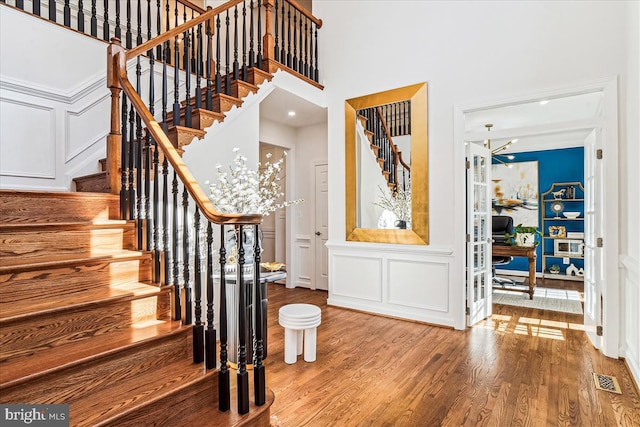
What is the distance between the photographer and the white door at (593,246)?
311 cm

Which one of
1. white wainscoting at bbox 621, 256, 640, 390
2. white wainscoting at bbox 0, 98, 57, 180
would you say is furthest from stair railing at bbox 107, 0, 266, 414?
white wainscoting at bbox 621, 256, 640, 390

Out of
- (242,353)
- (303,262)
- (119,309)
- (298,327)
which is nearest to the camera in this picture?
(242,353)

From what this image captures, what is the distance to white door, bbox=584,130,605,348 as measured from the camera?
10.2 feet

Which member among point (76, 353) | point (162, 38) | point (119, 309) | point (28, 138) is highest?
point (162, 38)

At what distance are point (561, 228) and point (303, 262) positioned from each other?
4810 mm

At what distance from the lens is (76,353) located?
1570 mm

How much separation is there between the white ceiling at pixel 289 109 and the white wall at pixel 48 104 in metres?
1.83

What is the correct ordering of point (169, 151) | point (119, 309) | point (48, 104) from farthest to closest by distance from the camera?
point (48, 104) < point (169, 151) < point (119, 309)

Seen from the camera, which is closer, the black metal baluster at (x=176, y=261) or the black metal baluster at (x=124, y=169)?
the black metal baluster at (x=176, y=261)

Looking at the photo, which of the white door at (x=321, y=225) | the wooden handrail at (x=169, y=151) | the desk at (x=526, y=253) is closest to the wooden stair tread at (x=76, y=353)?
the wooden handrail at (x=169, y=151)

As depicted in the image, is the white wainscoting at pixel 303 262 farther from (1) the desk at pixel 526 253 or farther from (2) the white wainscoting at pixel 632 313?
(2) the white wainscoting at pixel 632 313

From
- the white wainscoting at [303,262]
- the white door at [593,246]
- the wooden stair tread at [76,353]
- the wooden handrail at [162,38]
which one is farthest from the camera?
the white wainscoting at [303,262]

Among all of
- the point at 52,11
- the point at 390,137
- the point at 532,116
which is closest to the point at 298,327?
the point at 390,137

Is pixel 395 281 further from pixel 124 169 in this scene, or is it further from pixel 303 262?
pixel 124 169
